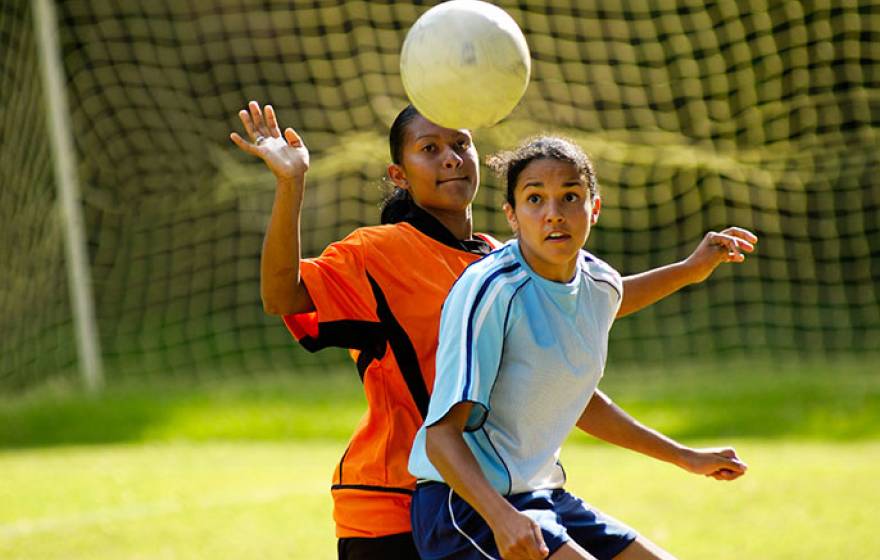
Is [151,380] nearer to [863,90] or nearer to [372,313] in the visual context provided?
[863,90]

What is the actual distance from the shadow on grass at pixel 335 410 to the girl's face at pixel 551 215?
17.3 ft

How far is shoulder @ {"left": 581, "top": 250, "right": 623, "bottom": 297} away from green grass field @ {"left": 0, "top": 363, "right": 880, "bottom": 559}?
6.91 ft

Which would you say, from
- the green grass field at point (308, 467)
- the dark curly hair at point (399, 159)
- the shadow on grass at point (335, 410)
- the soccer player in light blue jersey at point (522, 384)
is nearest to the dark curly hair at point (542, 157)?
the soccer player in light blue jersey at point (522, 384)

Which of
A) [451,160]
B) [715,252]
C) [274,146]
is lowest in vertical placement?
[715,252]

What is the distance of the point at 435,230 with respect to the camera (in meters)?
3.47

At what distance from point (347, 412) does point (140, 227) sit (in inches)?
129

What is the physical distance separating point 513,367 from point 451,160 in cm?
72

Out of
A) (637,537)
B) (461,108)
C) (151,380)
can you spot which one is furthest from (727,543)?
(151,380)

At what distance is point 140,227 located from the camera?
11375 mm

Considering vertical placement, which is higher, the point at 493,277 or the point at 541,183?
the point at 541,183

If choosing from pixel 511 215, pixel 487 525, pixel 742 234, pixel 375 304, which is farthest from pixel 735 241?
pixel 487 525

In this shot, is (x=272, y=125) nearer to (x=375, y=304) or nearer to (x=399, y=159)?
(x=399, y=159)

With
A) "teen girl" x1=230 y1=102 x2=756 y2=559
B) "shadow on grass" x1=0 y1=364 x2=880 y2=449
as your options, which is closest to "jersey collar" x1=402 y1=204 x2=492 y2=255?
"teen girl" x1=230 y1=102 x2=756 y2=559

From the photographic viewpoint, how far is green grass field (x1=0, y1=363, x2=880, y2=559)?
5.53m
